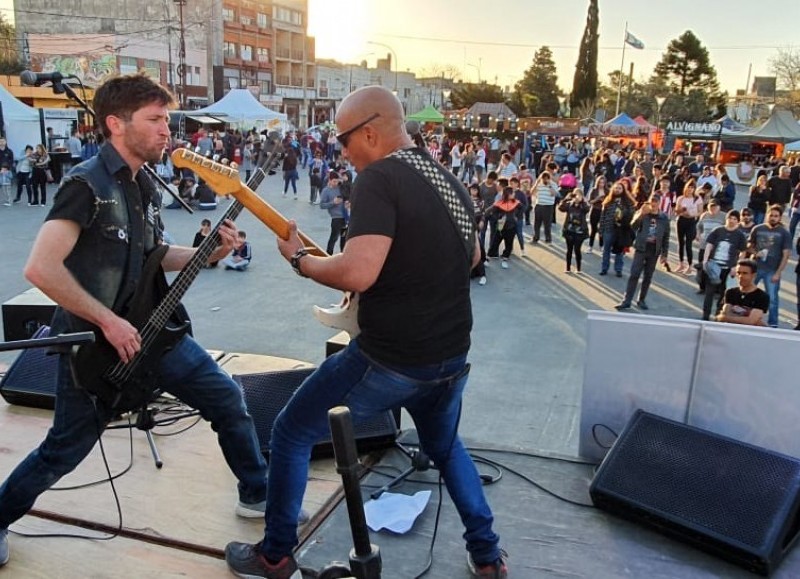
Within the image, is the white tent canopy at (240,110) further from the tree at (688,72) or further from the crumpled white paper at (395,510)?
the tree at (688,72)

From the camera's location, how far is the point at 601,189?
14.1 m

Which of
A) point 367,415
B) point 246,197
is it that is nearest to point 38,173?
point 246,197

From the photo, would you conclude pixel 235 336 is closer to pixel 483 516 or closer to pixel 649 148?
pixel 483 516

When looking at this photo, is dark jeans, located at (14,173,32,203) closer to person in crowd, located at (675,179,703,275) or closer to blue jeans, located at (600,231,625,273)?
blue jeans, located at (600,231,625,273)

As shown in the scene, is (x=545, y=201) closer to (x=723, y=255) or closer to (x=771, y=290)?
(x=723, y=255)

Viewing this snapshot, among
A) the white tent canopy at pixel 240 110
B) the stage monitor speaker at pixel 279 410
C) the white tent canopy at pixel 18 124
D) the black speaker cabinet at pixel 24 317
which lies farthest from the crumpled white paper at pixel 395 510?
the white tent canopy at pixel 240 110

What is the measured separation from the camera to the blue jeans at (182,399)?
8.98 feet

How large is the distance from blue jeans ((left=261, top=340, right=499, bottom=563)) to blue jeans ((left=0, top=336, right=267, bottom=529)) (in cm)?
50

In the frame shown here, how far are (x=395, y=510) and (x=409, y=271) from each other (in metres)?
1.48

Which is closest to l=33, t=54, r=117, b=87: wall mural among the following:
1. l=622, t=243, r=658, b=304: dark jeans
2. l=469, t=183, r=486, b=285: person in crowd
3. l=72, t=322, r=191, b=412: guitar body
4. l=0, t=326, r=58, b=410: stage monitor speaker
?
l=469, t=183, r=486, b=285: person in crowd

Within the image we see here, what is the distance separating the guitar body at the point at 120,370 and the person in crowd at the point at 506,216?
9974 millimetres

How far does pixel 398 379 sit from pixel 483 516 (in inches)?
29.1

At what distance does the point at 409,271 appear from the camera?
2.38m

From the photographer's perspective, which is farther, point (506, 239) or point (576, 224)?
point (506, 239)
